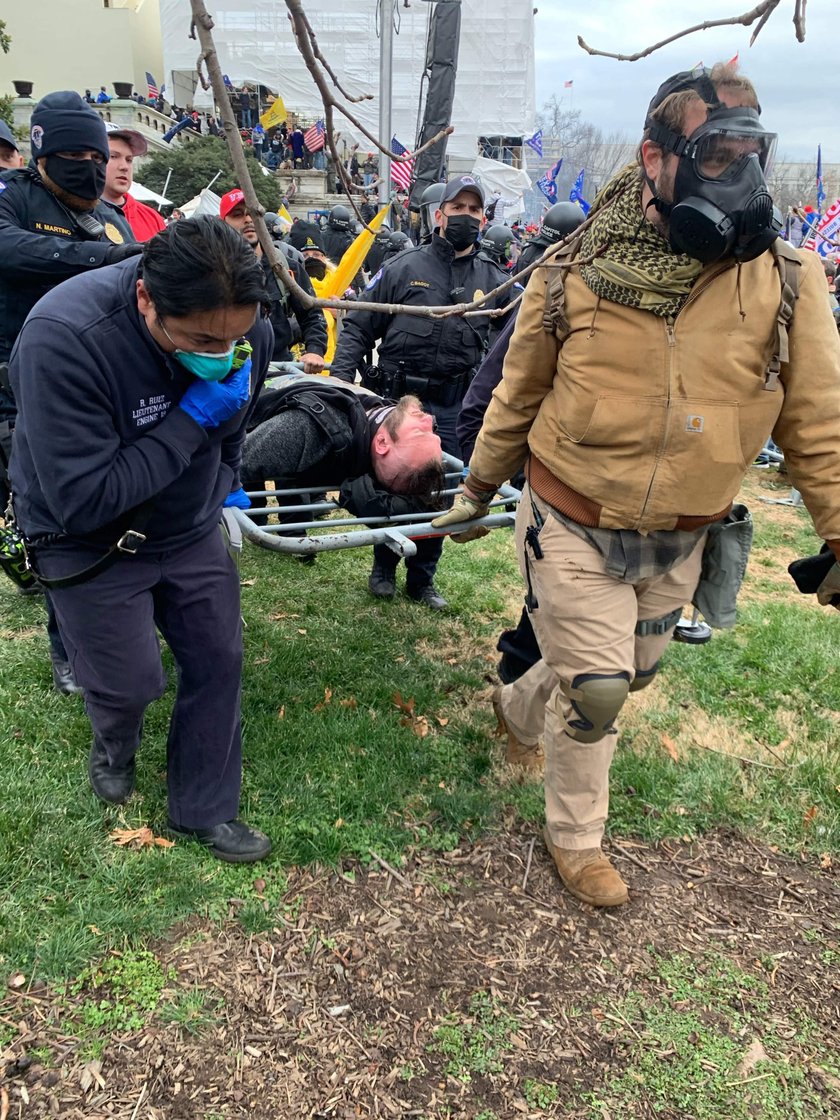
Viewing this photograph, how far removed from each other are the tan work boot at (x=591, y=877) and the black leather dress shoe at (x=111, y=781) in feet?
4.89

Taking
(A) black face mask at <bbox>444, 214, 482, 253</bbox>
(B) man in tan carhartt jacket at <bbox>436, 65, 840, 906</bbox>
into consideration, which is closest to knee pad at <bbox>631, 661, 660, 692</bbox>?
(B) man in tan carhartt jacket at <bbox>436, 65, 840, 906</bbox>

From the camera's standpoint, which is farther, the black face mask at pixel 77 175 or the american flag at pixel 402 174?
the american flag at pixel 402 174

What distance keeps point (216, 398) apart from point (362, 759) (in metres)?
1.61

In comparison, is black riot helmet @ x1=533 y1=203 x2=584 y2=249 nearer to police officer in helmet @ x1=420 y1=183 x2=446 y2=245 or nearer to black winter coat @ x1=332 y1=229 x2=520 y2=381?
black winter coat @ x1=332 y1=229 x2=520 y2=381

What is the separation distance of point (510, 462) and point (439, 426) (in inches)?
79.1

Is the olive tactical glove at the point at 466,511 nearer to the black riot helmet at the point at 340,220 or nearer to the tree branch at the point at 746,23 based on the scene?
the tree branch at the point at 746,23

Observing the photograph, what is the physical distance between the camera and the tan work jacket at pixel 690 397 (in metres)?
2.12

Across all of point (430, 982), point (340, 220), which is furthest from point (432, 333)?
point (340, 220)

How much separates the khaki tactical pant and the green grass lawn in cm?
39

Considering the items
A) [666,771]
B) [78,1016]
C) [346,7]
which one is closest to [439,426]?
[666,771]

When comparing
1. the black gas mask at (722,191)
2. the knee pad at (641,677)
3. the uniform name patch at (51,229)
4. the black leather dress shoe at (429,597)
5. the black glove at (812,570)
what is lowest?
the black leather dress shoe at (429,597)

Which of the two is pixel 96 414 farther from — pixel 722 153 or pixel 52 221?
pixel 52 221

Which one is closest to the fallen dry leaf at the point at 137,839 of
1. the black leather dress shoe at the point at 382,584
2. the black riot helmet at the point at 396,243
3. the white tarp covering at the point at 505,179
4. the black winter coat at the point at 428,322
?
the black leather dress shoe at the point at 382,584

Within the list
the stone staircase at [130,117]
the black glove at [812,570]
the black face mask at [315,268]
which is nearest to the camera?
the black glove at [812,570]
